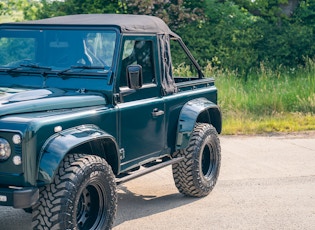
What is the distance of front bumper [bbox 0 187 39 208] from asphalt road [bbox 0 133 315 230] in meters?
1.53

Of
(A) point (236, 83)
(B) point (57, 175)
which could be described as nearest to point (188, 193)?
(B) point (57, 175)

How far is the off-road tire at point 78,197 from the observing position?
5164 mm

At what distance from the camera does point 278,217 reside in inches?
268

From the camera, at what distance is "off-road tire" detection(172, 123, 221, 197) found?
7461 millimetres

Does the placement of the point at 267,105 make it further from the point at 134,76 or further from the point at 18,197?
the point at 18,197

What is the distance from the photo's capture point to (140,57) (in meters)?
6.74

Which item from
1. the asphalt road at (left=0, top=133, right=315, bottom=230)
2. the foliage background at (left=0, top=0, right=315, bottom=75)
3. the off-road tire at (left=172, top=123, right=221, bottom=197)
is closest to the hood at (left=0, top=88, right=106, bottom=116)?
the asphalt road at (left=0, top=133, right=315, bottom=230)

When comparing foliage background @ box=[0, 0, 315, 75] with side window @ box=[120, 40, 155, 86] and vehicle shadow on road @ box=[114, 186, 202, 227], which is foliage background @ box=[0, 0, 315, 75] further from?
side window @ box=[120, 40, 155, 86]

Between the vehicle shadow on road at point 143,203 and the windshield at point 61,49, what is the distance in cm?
159

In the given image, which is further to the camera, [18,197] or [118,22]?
[118,22]

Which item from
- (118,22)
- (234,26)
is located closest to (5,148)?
(118,22)

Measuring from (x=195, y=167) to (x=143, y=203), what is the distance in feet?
2.25

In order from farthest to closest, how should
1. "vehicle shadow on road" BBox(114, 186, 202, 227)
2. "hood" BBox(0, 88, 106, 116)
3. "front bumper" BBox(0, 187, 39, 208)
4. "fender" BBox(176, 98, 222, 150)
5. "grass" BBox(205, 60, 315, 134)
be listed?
1. "grass" BBox(205, 60, 315, 134)
2. "fender" BBox(176, 98, 222, 150)
3. "vehicle shadow on road" BBox(114, 186, 202, 227)
4. "hood" BBox(0, 88, 106, 116)
5. "front bumper" BBox(0, 187, 39, 208)

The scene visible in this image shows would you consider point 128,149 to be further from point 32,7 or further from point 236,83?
point 32,7
